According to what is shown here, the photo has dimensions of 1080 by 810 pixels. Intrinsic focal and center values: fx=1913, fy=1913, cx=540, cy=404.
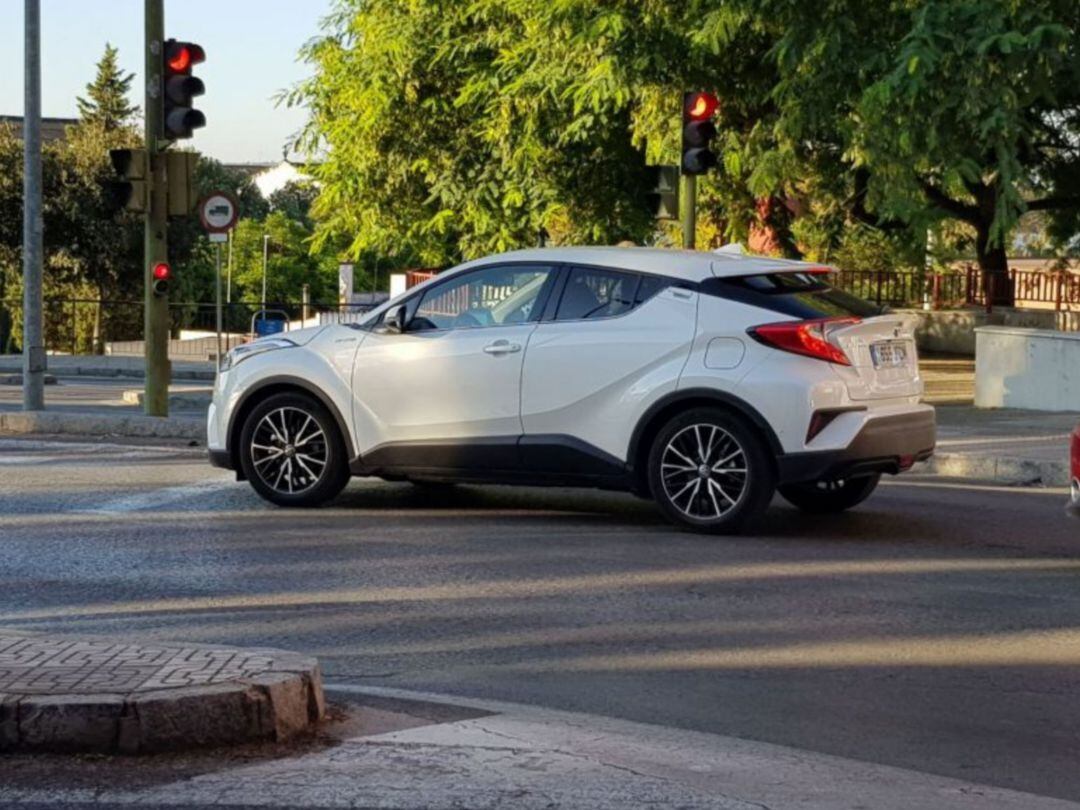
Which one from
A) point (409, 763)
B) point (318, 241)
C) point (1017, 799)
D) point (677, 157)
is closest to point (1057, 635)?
point (1017, 799)

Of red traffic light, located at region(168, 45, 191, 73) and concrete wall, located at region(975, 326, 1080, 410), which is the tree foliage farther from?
red traffic light, located at region(168, 45, 191, 73)

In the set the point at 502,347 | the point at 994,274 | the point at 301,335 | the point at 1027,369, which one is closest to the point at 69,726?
the point at 502,347

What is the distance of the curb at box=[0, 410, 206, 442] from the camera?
58.2 ft

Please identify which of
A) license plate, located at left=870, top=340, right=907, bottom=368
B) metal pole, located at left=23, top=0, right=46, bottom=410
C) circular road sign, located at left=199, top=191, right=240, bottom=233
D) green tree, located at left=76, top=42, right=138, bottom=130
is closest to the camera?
license plate, located at left=870, top=340, right=907, bottom=368

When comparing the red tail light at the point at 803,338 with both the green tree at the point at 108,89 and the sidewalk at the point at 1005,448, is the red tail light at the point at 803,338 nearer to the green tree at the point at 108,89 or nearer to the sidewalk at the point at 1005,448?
the sidewalk at the point at 1005,448

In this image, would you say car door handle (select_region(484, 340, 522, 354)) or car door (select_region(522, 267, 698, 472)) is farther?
car door handle (select_region(484, 340, 522, 354))

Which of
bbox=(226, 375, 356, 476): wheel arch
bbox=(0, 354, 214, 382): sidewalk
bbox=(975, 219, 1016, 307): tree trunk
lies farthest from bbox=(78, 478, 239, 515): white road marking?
bbox=(975, 219, 1016, 307): tree trunk

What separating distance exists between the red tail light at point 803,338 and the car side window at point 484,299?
4.94 feet

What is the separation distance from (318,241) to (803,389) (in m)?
23.2

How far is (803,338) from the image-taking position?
11.0 m

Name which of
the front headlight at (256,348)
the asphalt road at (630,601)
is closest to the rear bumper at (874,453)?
the asphalt road at (630,601)

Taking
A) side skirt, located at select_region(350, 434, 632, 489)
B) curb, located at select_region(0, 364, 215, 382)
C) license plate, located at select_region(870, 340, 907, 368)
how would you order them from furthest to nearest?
curb, located at select_region(0, 364, 215, 382)
side skirt, located at select_region(350, 434, 632, 489)
license plate, located at select_region(870, 340, 907, 368)

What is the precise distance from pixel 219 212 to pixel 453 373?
1430 centimetres

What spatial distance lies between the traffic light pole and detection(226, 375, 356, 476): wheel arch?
6.58 meters
